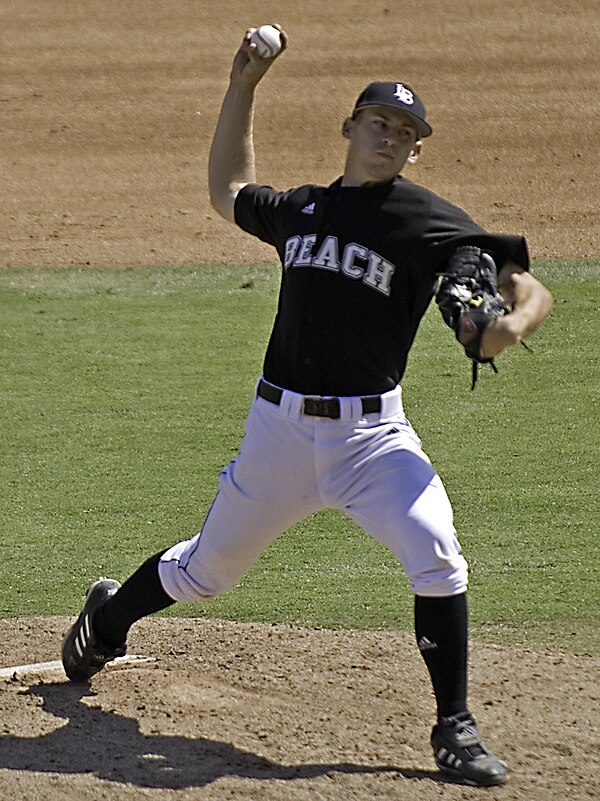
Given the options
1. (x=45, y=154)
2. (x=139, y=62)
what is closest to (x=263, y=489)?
(x=45, y=154)

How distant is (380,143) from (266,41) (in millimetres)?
570

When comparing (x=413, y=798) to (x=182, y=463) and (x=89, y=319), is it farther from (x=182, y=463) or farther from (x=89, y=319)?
(x=89, y=319)

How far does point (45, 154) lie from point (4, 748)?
31.7 feet

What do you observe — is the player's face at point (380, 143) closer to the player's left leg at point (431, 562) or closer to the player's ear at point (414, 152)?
the player's ear at point (414, 152)

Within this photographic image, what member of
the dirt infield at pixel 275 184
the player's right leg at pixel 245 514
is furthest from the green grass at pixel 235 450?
the player's right leg at pixel 245 514

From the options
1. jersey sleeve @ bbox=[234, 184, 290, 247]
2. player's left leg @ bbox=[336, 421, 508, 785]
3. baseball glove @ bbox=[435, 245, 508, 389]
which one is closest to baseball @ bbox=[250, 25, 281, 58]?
jersey sleeve @ bbox=[234, 184, 290, 247]

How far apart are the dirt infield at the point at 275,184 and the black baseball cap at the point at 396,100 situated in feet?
5.30

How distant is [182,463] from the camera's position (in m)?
5.89

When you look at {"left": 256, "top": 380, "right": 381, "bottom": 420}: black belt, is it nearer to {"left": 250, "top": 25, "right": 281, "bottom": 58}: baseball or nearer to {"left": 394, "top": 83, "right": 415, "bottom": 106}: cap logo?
{"left": 394, "top": 83, "right": 415, "bottom": 106}: cap logo

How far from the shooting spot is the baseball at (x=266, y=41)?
355 centimetres

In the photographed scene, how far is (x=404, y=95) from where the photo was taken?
3.25 meters

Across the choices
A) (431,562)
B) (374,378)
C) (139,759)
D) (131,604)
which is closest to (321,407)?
(374,378)

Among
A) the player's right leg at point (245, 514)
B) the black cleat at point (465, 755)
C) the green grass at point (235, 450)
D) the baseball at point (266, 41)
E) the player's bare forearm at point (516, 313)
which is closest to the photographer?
the player's bare forearm at point (516, 313)

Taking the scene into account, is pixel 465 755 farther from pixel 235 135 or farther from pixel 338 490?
pixel 235 135
